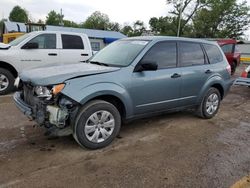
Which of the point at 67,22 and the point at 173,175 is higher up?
the point at 67,22

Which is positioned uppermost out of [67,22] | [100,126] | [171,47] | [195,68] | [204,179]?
[67,22]

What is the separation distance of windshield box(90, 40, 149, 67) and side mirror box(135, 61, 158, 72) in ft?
0.58

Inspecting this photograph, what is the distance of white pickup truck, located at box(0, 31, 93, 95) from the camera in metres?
6.78

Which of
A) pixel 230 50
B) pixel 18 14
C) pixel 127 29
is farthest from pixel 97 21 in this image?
pixel 230 50

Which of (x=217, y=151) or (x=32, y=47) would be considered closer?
(x=217, y=151)

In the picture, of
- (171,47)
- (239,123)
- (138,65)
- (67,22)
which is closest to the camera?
(138,65)

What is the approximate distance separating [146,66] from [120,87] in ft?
1.94

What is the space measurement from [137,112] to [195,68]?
1.66 m

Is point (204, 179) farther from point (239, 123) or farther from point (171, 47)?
point (239, 123)

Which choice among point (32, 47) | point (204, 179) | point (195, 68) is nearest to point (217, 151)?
point (204, 179)

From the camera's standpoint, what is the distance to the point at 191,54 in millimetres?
4934

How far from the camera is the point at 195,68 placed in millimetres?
4902

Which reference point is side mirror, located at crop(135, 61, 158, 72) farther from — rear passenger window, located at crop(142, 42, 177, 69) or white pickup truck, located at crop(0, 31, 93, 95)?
white pickup truck, located at crop(0, 31, 93, 95)

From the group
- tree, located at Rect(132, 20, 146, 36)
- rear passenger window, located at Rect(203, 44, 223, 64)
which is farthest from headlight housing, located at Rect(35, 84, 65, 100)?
tree, located at Rect(132, 20, 146, 36)
